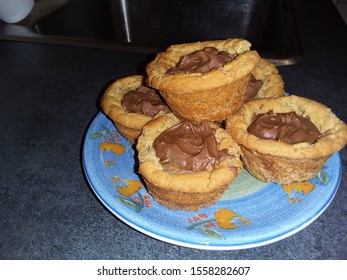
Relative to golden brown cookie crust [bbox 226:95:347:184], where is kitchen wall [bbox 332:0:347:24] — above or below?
below

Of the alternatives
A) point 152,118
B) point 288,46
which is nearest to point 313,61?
point 288,46

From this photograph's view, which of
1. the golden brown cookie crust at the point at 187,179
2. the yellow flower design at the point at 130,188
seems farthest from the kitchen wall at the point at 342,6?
the yellow flower design at the point at 130,188

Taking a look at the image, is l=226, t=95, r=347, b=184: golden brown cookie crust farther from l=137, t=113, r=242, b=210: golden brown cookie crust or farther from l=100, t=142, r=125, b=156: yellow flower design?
l=100, t=142, r=125, b=156: yellow flower design

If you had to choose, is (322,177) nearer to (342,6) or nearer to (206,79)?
(206,79)

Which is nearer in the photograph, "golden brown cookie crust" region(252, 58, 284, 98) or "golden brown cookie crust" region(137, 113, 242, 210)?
"golden brown cookie crust" region(137, 113, 242, 210)

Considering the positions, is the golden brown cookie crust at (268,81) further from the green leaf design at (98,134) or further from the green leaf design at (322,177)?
the green leaf design at (98,134)

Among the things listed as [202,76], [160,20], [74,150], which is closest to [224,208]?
[202,76]

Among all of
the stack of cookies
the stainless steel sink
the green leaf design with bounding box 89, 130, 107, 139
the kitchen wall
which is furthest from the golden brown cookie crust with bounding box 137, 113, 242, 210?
the kitchen wall

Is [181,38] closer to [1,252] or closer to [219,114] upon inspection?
[219,114]
